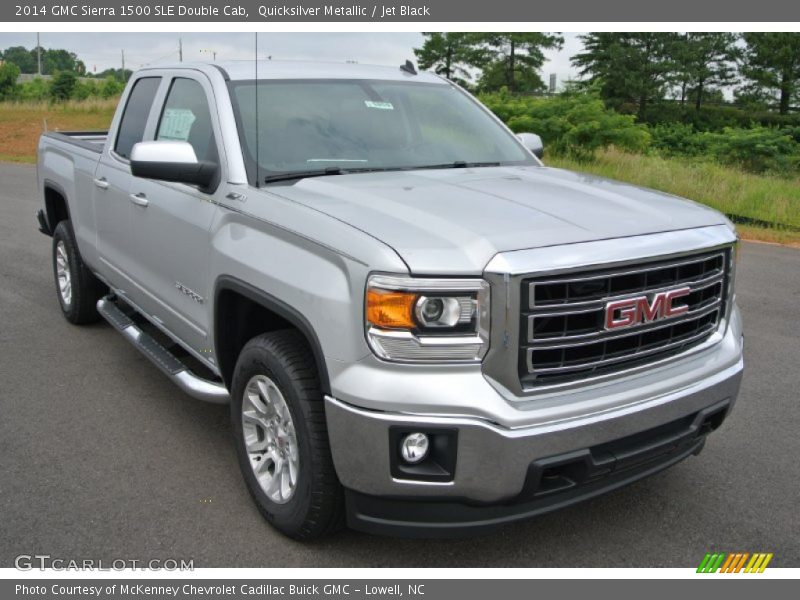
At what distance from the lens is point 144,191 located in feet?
15.2

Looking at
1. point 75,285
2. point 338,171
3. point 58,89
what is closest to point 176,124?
point 338,171

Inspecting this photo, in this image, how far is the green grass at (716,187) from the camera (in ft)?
41.0

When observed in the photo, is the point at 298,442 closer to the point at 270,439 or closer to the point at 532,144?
the point at 270,439

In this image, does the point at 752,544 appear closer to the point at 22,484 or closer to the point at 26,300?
the point at 22,484

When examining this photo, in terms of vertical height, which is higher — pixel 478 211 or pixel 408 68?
pixel 408 68

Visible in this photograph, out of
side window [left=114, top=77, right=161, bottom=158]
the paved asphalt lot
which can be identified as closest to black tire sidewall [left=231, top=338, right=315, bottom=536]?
the paved asphalt lot

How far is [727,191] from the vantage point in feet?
45.7

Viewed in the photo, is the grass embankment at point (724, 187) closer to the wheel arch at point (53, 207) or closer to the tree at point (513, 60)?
the wheel arch at point (53, 207)

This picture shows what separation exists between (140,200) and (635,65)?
54.2 m

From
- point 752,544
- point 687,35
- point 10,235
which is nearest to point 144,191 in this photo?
point 752,544

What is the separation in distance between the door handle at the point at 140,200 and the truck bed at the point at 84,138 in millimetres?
1105

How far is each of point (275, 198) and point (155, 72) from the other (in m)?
2.17

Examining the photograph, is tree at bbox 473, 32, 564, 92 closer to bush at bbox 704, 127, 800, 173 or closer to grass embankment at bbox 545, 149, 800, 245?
bush at bbox 704, 127, 800, 173

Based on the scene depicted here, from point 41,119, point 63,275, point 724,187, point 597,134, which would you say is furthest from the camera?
point 41,119
